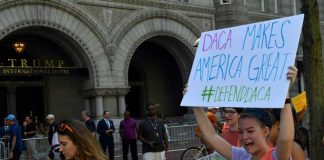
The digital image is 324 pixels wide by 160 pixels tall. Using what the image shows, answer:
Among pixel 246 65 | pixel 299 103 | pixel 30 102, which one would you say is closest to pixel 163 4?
pixel 30 102

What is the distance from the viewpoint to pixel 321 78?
1020 centimetres

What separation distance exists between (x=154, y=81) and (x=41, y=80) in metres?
6.46

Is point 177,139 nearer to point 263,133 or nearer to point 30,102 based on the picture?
point 30,102

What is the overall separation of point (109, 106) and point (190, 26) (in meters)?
5.42

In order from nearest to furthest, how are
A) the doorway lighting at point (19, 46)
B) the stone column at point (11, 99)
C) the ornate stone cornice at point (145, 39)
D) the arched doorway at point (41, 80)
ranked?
the arched doorway at point (41, 80)
the doorway lighting at point (19, 46)
the ornate stone cornice at point (145, 39)
the stone column at point (11, 99)

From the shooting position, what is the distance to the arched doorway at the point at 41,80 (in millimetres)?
20558

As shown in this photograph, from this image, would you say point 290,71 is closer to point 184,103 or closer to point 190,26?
point 184,103

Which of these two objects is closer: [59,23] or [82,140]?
[82,140]

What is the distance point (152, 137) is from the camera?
11359 millimetres

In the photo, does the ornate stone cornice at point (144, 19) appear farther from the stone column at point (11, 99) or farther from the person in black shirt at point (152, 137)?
the person in black shirt at point (152, 137)

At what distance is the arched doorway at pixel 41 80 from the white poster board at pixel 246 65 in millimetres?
15764

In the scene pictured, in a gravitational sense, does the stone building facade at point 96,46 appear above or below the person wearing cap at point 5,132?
above

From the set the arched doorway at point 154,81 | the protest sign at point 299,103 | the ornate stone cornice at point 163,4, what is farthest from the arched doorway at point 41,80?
the protest sign at point 299,103

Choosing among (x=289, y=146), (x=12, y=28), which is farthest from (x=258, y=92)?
(x=12, y=28)
